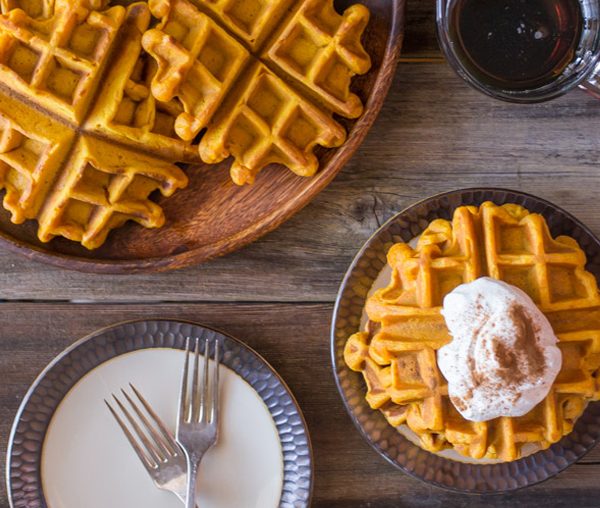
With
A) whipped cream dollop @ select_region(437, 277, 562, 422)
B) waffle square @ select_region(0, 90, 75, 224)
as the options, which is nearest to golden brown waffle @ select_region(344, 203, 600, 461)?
whipped cream dollop @ select_region(437, 277, 562, 422)

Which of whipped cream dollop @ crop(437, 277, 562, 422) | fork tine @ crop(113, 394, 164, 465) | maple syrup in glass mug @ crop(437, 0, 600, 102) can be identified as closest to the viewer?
whipped cream dollop @ crop(437, 277, 562, 422)

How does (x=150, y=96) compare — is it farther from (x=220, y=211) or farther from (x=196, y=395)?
(x=196, y=395)

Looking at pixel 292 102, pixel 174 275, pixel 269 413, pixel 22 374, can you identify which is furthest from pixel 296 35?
pixel 22 374

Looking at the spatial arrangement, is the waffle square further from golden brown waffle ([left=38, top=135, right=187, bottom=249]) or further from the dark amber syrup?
the dark amber syrup

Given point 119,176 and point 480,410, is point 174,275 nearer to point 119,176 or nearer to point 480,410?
point 119,176

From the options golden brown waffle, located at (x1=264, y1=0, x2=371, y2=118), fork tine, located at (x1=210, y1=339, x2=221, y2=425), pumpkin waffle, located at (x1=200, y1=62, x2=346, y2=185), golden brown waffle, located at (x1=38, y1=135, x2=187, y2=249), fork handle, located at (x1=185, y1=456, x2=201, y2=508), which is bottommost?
fork handle, located at (x1=185, y1=456, x2=201, y2=508)

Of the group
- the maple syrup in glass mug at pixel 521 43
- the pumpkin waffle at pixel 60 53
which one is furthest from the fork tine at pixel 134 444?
the maple syrup in glass mug at pixel 521 43
